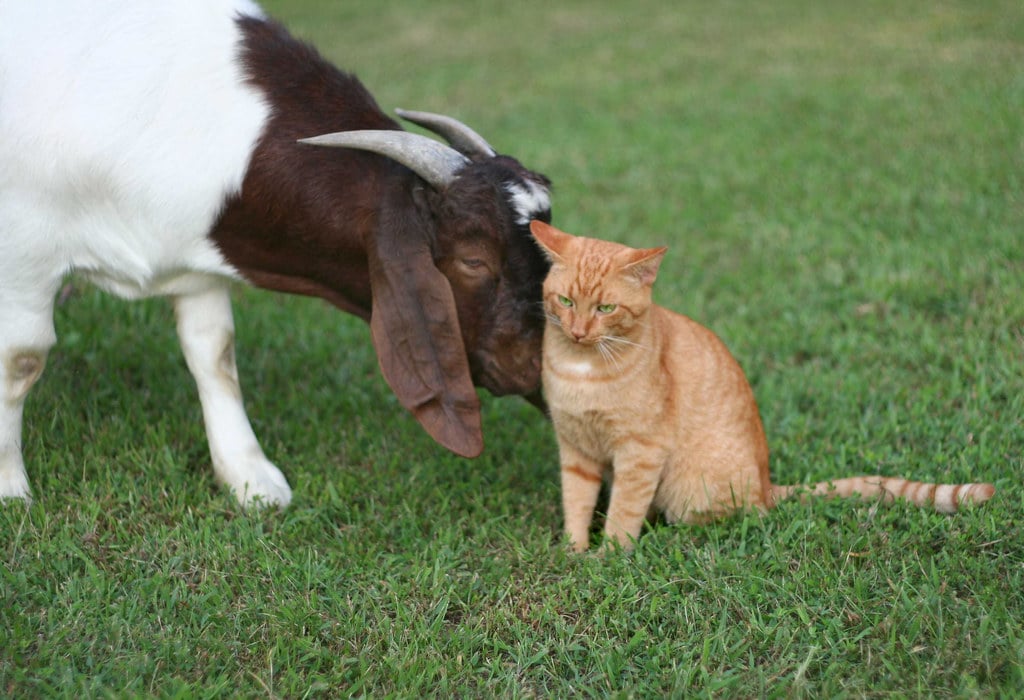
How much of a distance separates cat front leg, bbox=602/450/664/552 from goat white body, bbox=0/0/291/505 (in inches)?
68.6

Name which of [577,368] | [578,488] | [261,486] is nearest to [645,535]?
[578,488]

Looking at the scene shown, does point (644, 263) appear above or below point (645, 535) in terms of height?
above

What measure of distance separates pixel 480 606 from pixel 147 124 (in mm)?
2167

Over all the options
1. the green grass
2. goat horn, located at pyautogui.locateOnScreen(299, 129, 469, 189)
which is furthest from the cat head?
the green grass

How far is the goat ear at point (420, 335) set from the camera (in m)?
3.79

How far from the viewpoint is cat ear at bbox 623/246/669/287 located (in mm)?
3426

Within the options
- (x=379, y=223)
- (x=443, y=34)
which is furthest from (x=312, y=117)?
(x=443, y=34)

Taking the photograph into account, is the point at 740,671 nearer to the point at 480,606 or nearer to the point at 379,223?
the point at 480,606

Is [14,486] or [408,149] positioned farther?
[14,486]

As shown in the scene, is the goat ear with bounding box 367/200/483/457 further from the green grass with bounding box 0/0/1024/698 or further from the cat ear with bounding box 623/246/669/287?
the cat ear with bounding box 623/246/669/287

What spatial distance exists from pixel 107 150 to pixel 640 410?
2.20 metres

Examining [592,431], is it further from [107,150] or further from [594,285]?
[107,150]

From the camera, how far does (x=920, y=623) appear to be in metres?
3.19

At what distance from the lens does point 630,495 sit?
148 inches
